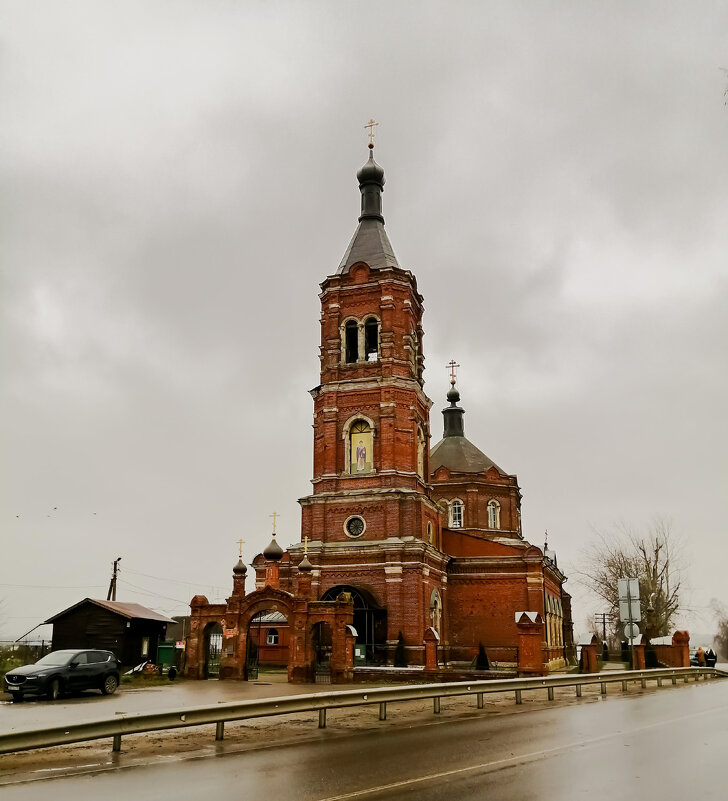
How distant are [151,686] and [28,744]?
18641 millimetres

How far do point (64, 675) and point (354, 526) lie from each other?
17311 mm

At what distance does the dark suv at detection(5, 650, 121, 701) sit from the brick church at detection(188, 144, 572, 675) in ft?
34.0

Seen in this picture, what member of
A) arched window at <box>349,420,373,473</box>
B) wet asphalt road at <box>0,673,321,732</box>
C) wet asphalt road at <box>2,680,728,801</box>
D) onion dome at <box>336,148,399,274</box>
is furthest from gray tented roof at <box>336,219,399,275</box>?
wet asphalt road at <box>2,680,728,801</box>

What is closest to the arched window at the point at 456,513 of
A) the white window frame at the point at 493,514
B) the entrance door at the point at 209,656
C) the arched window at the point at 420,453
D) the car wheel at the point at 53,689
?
the white window frame at the point at 493,514

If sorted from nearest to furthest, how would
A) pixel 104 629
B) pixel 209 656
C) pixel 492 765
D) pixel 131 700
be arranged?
pixel 492 765 < pixel 131 700 < pixel 104 629 < pixel 209 656

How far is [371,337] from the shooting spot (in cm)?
3953

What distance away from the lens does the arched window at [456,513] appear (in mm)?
50781

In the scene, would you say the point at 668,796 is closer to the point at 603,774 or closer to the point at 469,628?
the point at 603,774

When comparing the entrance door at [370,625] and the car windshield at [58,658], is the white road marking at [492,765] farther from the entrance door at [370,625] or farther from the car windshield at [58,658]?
the entrance door at [370,625]

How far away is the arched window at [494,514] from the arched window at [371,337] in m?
16.7

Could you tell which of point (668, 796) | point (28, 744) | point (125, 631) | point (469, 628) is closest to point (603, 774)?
point (668, 796)

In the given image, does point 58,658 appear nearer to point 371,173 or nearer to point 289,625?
point 289,625

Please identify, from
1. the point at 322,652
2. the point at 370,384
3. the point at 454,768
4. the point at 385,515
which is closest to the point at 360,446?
the point at 370,384

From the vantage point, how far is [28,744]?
968 centimetres
